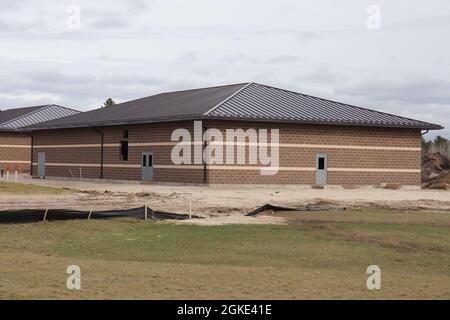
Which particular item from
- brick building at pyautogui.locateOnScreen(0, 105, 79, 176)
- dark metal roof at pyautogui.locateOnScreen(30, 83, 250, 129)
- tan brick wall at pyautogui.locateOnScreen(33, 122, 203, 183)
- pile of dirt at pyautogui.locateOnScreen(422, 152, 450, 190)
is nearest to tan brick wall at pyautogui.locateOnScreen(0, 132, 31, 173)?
brick building at pyautogui.locateOnScreen(0, 105, 79, 176)

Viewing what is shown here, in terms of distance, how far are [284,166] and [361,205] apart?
13.4 m

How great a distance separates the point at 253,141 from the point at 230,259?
90.6ft

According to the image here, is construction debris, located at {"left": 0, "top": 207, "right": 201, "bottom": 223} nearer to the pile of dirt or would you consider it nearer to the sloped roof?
the sloped roof

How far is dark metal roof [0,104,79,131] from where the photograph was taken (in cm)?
6259

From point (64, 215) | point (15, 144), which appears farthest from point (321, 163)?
point (15, 144)

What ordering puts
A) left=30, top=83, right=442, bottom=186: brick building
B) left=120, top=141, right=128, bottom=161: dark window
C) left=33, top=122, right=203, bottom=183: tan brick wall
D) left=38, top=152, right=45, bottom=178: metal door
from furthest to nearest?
left=38, top=152, right=45, bottom=178: metal door
left=120, top=141, right=128, bottom=161: dark window
left=33, top=122, right=203, bottom=183: tan brick wall
left=30, top=83, right=442, bottom=186: brick building

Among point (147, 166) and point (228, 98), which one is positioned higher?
point (228, 98)

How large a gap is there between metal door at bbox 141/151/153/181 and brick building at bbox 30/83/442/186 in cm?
6

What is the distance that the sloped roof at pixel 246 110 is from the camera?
135ft

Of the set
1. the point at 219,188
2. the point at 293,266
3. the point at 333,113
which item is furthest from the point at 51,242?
the point at 333,113

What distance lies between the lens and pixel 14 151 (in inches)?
2468

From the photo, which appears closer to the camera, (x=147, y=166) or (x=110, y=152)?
(x=147, y=166)

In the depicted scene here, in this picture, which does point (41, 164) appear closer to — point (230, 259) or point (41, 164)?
point (41, 164)

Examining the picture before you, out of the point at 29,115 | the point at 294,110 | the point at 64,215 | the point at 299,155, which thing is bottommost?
the point at 64,215
